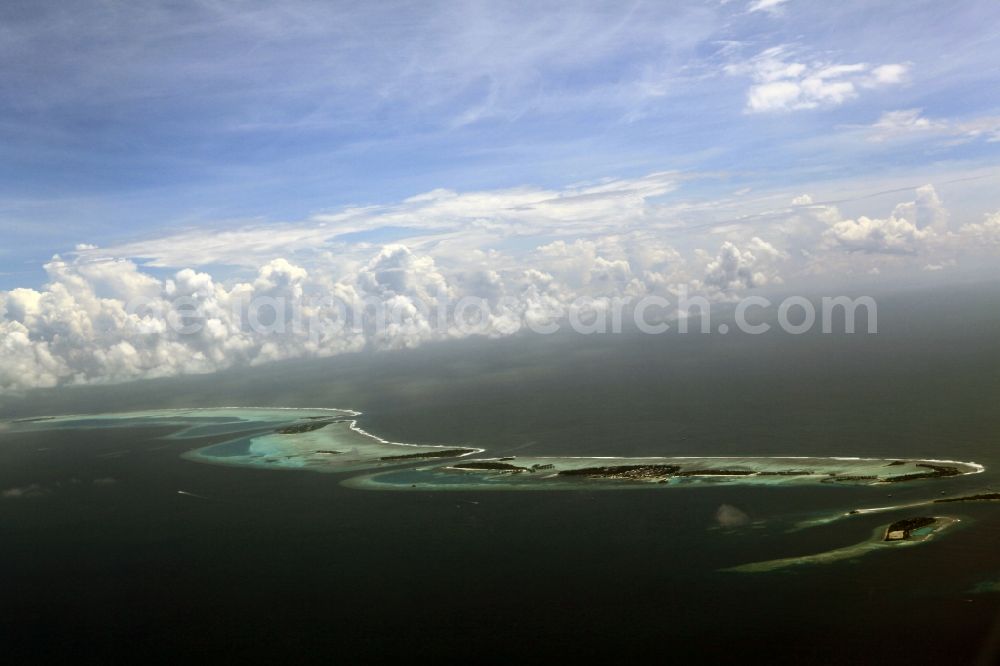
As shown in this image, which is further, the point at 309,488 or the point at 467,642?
the point at 309,488

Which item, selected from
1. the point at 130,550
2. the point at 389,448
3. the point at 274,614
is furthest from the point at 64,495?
the point at 274,614

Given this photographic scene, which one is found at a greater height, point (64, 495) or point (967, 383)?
point (967, 383)

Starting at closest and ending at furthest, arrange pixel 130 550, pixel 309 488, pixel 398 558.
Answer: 1. pixel 398 558
2. pixel 130 550
3. pixel 309 488

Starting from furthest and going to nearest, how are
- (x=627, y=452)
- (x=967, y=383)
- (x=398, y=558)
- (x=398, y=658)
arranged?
(x=967, y=383), (x=627, y=452), (x=398, y=558), (x=398, y=658)

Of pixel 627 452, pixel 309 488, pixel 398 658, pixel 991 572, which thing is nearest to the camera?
pixel 398 658

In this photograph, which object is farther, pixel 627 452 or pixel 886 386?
pixel 886 386

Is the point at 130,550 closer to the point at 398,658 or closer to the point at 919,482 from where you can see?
the point at 398,658

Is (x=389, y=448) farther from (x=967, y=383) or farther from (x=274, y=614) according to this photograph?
(x=967, y=383)

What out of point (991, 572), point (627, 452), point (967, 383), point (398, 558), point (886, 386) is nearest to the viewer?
point (991, 572)

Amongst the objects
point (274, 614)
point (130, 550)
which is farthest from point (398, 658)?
point (130, 550)

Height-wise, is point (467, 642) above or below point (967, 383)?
below
